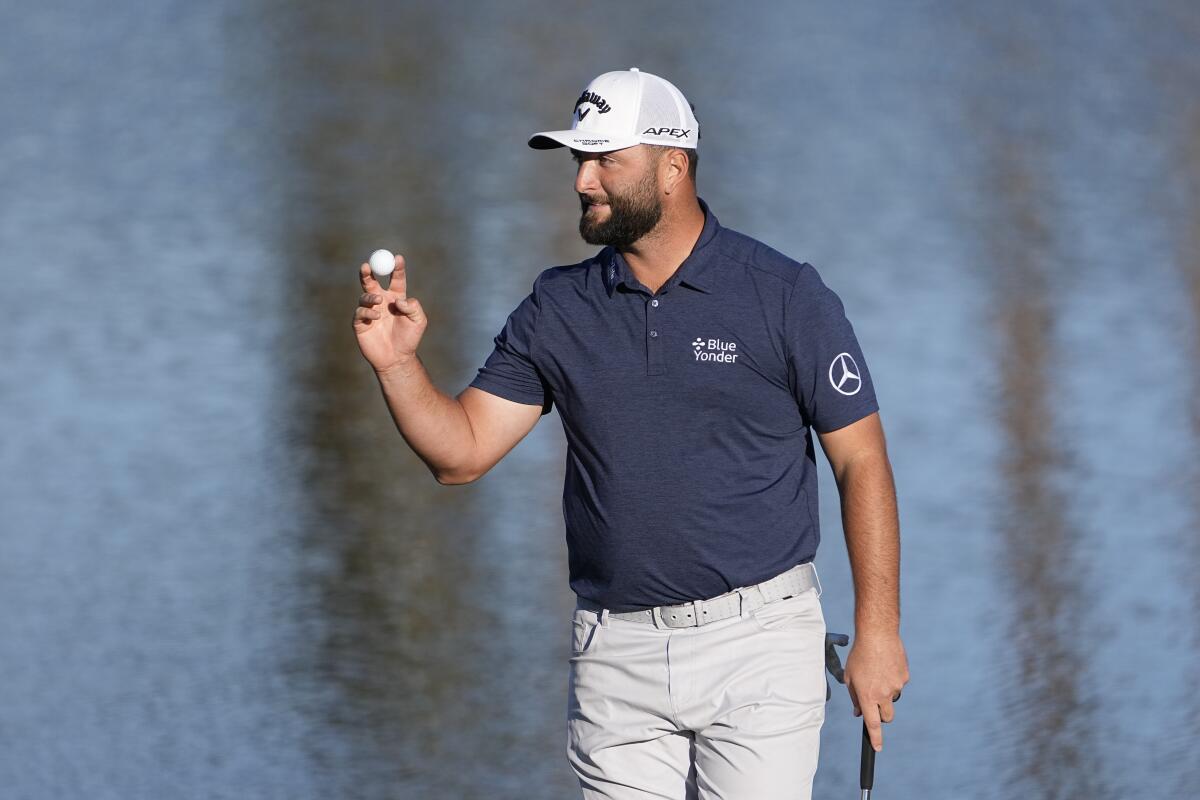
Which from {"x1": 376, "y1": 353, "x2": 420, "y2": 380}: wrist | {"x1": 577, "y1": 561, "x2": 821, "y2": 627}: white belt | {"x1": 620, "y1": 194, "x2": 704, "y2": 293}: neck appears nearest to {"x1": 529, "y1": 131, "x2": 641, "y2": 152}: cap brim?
{"x1": 620, "y1": 194, "x2": 704, "y2": 293}: neck

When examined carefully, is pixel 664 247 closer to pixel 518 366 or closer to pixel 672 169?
pixel 672 169

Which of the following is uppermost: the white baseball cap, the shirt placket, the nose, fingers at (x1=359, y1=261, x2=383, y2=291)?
the white baseball cap

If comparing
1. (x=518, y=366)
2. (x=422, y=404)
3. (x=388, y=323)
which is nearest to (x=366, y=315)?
(x=388, y=323)

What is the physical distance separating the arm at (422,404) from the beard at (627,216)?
0.25 m

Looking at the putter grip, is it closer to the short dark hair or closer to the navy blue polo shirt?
the navy blue polo shirt

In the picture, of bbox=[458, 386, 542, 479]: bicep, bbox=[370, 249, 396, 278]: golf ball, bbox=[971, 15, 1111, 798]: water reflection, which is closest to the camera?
bbox=[370, 249, 396, 278]: golf ball

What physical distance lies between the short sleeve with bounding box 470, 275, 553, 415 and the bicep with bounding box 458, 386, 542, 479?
0.01 meters

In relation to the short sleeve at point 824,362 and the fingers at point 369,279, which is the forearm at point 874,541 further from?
the fingers at point 369,279

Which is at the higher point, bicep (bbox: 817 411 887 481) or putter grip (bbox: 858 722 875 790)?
bicep (bbox: 817 411 887 481)

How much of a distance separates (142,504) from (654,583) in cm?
294

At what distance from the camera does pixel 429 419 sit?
2146 millimetres

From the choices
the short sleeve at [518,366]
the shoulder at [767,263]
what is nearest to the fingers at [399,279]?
the short sleeve at [518,366]

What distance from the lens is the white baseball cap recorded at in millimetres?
2102

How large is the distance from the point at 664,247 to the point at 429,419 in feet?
1.25
